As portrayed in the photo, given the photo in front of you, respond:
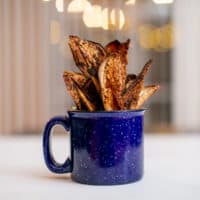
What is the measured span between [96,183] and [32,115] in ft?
9.80

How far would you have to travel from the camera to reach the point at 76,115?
79 centimetres

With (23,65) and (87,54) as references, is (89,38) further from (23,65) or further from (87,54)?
(87,54)

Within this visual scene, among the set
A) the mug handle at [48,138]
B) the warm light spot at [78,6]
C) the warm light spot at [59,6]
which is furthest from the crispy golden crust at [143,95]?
the warm light spot at [78,6]

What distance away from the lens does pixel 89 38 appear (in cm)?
356

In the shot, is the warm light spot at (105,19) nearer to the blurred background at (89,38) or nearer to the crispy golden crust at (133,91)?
the blurred background at (89,38)

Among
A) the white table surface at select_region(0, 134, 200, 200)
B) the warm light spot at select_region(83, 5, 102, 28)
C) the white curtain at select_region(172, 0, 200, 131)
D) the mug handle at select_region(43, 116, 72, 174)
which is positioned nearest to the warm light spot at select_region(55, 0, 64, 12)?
the warm light spot at select_region(83, 5, 102, 28)

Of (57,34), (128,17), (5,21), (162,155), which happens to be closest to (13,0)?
(5,21)

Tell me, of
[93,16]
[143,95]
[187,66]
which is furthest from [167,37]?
[143,95]

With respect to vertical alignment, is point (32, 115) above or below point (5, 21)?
below

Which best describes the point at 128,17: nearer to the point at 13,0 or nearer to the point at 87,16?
the point at 87,16

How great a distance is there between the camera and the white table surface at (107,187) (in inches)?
27.4

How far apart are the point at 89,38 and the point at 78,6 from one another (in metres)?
0.30

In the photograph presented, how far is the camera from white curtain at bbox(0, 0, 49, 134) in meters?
3.62

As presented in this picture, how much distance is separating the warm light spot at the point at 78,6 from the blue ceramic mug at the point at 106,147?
272 centimetres
